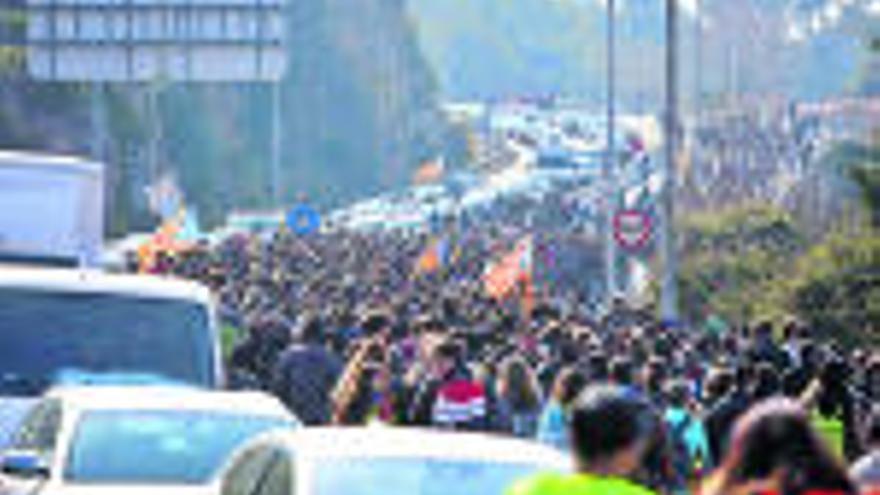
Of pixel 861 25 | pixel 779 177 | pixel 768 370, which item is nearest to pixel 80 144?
pixel 779 177

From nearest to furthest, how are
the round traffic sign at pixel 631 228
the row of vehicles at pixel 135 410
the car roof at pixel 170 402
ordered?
the row of vehicles at pixel 135 410
the car roof at pixel 170 402
the round traffic sign at pixel 631 228

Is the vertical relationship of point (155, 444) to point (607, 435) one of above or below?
below

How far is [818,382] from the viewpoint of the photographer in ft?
58.7

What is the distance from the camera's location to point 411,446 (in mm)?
11258

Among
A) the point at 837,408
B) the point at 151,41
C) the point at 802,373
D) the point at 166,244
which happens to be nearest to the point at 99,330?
the point at 837,408

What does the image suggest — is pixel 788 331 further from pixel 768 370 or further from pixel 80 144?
pixel 80 144

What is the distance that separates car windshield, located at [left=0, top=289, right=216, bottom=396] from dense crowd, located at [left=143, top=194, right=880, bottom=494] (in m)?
1.09

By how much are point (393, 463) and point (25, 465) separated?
3.26 metres

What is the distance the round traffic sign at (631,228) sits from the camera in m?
33.8

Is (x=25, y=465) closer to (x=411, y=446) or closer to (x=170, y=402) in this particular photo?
(x=170, y=402)

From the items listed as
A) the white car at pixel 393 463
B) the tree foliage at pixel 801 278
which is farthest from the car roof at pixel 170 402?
the tree foliage at pixel 801 278

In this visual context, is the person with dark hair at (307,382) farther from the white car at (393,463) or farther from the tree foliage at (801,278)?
the tree foliage at (801,278)

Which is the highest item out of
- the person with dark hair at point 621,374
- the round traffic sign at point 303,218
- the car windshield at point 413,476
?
the round traffic sign at point 303,218

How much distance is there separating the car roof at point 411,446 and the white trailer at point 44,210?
37.1ft
